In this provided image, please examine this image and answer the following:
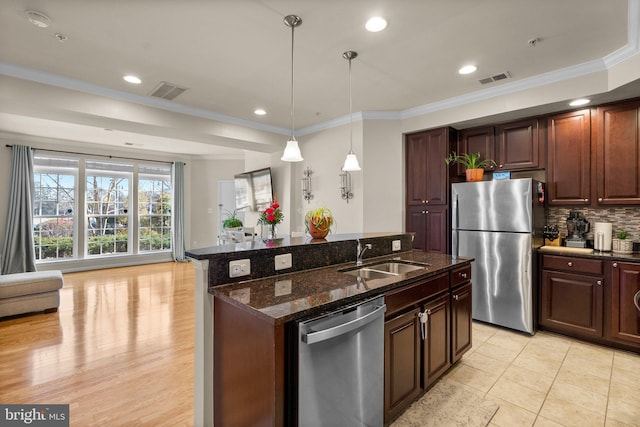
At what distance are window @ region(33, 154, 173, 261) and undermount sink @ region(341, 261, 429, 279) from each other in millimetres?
6818

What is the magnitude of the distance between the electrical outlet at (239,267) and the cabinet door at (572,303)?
10.7ft

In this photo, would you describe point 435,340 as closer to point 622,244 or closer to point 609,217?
point 622,244

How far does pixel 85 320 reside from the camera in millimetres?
3680

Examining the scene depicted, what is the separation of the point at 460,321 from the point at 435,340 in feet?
1.47

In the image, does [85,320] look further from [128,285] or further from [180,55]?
[180,55]

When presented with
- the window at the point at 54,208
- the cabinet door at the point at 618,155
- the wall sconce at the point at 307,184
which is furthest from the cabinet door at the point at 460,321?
the window at the point at 54,208

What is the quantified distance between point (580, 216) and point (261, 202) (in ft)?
16.5

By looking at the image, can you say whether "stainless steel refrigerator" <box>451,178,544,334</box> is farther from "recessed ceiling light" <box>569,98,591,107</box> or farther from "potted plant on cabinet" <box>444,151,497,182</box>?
"recessed ceiling light" <box>569,98,591,107</box>

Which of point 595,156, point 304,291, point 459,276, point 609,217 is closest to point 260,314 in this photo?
point 304,291

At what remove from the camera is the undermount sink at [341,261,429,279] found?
2328mm

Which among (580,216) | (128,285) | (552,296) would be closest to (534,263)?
(552,296)

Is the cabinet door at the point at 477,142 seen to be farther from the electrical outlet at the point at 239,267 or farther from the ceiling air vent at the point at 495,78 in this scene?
the electrical outlet at the point at 239,267

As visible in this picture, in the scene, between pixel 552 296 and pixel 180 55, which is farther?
pixel 552 296

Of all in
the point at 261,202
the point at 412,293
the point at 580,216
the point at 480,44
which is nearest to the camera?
the point at 412,293
